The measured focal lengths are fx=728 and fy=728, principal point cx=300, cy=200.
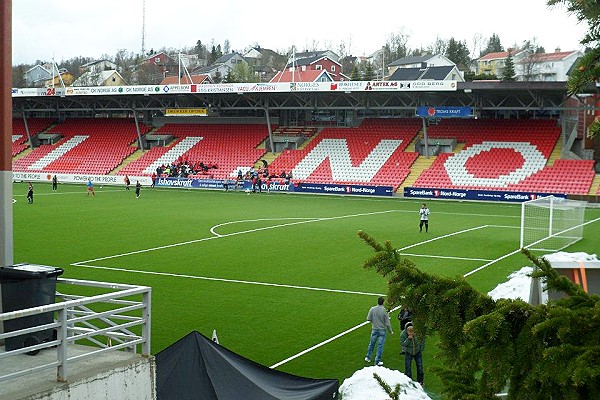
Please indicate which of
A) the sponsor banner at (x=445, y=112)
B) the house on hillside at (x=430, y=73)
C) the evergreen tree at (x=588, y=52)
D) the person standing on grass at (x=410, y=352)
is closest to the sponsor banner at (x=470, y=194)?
the sponsor banner at (x=445, y=112)

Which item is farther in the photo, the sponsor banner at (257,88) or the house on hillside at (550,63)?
the house on hillside at (550,63)

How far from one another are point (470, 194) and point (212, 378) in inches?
1773

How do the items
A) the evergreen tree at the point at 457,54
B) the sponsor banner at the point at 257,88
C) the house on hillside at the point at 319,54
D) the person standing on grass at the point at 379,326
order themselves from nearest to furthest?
the person standing on grass at the point at 379,326
the sponsor banner at the point at 257,88
the evergreen tree at the point at 457,54
the house on hillside at the point at 319,54

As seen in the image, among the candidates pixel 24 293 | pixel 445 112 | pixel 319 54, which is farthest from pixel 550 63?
pixel 24 293

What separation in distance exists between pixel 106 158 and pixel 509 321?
230 feet

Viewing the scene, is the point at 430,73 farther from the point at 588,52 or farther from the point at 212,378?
the point at 588,52

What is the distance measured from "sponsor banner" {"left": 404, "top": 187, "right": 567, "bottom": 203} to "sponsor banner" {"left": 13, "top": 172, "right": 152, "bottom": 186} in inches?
970

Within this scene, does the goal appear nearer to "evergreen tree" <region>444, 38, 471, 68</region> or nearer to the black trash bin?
the black trash bin

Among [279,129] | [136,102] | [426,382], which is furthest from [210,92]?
[426,382]

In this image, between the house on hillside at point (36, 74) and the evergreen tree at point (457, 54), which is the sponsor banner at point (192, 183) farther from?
the house on hillside at point (36, 74)

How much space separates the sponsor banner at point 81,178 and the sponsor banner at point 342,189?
15.2 meters

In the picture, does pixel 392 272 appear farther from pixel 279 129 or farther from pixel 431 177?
pixel 279 129

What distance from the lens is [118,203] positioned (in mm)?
47844

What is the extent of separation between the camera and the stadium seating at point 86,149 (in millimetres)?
70688
